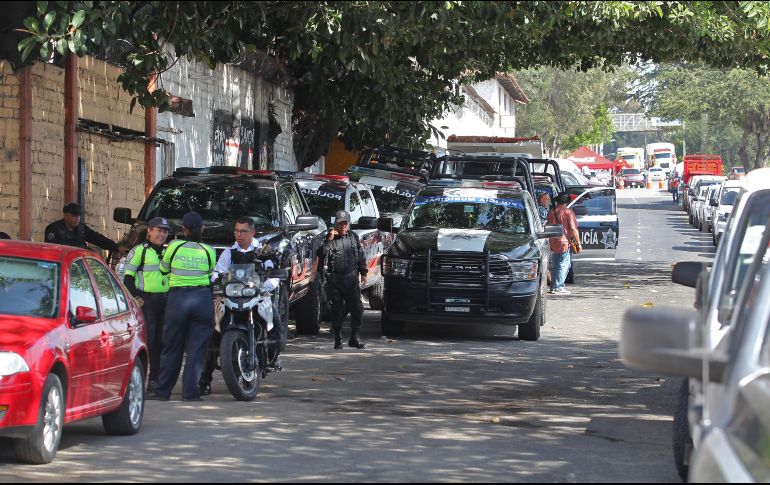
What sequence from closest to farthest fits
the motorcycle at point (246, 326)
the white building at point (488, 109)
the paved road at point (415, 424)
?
1. the paved road at point (415, 424)
2. the motorcycle at point (246, 326)
3. the white building at point (488, 109)

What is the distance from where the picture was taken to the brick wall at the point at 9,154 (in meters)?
17.3

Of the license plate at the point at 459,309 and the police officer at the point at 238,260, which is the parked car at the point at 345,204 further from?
the police officer at the point at 238,260

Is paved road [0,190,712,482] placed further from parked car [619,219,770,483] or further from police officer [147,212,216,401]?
parked car [619,219,770,483]

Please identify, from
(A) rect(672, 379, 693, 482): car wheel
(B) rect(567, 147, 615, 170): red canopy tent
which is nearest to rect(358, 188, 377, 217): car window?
(A) rect(672, 379, 693, 482): car wheel

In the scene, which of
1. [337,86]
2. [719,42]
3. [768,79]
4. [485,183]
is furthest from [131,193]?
[768,79]

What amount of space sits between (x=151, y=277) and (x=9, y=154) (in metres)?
5.26

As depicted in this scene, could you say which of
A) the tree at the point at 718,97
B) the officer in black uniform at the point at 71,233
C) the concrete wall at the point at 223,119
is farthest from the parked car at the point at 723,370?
the tree at the point at 718,97

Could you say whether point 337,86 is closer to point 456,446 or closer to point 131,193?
point 131,193

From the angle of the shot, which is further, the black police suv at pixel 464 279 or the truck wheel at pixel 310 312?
the truck wheel at pixel 310 312

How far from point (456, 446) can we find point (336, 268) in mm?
7143

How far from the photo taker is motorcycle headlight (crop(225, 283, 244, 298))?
12.7 m

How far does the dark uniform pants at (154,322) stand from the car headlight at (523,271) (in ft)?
19.2

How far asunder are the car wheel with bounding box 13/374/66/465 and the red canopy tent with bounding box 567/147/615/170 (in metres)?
71.0

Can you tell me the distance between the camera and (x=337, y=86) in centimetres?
2973
